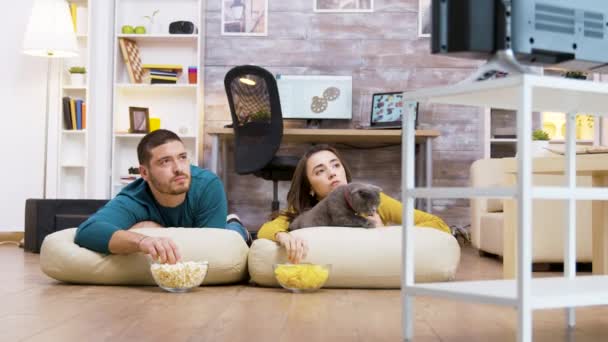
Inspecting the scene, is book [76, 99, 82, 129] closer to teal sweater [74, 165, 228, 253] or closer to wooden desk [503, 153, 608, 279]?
teal sweater [74, 165, 228, 253]

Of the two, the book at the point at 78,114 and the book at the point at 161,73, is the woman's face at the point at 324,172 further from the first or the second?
the book at the point at 78,114

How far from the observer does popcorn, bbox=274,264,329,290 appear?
9.30 ft

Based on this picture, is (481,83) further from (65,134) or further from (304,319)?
(65,134)

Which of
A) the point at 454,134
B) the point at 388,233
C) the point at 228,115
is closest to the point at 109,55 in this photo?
the point at 228,115

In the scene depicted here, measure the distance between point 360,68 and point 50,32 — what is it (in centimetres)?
215

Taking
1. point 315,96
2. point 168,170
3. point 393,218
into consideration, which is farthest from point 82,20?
point 393,218

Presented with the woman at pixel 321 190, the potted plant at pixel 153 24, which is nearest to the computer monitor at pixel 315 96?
the potted plant at pixel 153 24

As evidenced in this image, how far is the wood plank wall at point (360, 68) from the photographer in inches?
240

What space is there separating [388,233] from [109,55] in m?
3.51

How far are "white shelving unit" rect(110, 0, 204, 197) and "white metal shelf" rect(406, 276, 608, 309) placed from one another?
442 cm

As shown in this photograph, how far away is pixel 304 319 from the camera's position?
2.18m

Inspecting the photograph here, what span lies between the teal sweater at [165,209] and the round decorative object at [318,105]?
105 inches

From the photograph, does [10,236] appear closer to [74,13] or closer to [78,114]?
[78,114]

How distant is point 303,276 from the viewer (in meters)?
2.83
